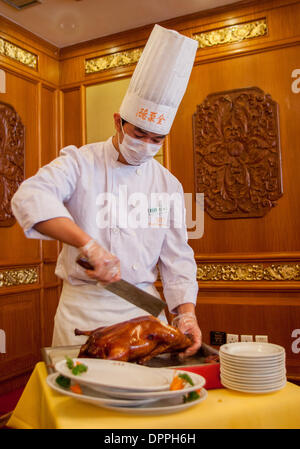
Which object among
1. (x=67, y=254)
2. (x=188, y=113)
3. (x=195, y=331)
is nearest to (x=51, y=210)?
(x=67, y=254)

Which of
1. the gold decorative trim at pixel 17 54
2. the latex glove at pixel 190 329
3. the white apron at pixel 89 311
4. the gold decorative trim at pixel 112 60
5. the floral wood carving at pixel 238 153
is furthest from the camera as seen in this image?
the gold decorative trim at pixel 112 60

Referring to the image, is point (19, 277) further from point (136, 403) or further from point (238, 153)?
point (136, 403)

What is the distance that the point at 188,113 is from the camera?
11.7 ft

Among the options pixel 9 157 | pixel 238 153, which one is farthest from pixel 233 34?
pixel 9 157

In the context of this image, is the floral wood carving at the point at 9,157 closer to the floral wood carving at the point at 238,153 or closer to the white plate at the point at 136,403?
the floral wood carving at the point at 238,153

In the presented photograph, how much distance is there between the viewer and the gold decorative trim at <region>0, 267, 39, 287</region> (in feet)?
10.9

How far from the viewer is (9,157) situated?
135 inches

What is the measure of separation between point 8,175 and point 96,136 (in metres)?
0.91

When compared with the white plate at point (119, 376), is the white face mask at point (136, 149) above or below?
above

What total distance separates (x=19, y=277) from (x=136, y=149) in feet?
7.38

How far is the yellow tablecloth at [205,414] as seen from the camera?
780mm
